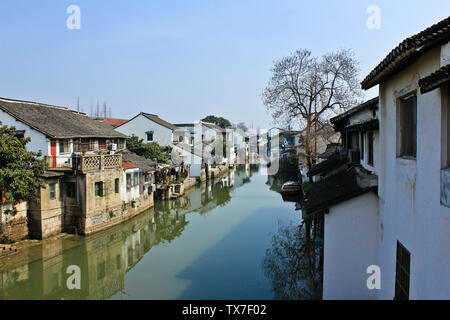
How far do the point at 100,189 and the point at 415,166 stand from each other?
15.2 m

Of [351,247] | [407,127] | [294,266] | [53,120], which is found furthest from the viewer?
[53,120]

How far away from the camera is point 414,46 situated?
357cm

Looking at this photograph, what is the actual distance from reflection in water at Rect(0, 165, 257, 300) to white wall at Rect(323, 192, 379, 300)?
7.08 m

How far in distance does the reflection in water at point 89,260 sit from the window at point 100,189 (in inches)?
74.8

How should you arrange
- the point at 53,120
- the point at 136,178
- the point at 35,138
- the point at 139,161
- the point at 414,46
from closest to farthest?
1. the point at 414,46
2. the point at 35,138
3. the point at 53,120
4. the point at 136,178
5. the point at 139,161

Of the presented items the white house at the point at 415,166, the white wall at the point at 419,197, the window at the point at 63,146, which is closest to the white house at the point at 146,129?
the window at the point at 63,146

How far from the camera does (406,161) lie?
4.53 metres

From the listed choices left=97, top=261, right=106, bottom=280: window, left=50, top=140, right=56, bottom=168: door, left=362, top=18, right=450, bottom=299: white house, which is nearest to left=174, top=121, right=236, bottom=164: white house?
left=50, top=140, right=56, bottom=168: door

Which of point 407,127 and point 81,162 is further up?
point 407,127

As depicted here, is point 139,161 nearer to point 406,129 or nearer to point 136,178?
point 136,178

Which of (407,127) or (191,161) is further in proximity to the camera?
(191,161)

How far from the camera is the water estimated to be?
1004 centimetres

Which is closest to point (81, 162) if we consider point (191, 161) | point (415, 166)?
point (415, 166)

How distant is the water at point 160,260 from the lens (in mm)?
10039
